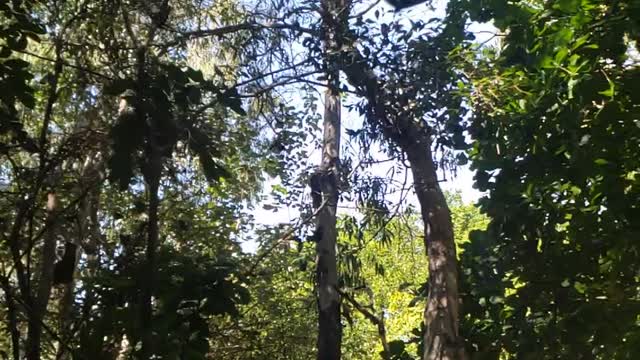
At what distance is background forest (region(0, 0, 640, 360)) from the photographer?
125 inches

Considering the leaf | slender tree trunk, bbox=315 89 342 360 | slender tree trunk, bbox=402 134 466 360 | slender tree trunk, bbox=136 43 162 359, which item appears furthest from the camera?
slender tree trunk, bbox=315 89 342 360

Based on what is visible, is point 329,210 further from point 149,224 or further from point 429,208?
point 149,224

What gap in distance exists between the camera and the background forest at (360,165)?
3.18m

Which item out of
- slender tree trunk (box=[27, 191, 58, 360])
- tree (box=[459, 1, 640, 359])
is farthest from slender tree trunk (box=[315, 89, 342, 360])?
slender tree trunk (box=[27, 191, 58, 360])

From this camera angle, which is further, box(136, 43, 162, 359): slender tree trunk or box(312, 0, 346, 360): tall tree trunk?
box(312, 0, 346, 360): tall tree trunk

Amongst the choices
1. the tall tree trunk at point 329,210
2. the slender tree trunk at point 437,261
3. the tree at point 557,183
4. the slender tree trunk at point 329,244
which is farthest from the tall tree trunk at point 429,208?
the slender tree trunk at point 329,244

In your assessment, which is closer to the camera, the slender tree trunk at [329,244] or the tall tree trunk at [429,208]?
the tall tree trunk at [429,208]

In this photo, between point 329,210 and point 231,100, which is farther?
point 329,210

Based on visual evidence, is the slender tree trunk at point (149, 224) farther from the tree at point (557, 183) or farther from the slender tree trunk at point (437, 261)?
the tree at point (557, 183)

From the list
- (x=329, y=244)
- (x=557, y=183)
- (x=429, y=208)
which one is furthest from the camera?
(x=329, y=244)

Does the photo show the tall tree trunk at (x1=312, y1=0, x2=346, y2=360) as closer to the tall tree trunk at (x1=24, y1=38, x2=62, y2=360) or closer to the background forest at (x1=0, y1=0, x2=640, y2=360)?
the background forest at (x1=0, y1=0, x2=640, y2=360)

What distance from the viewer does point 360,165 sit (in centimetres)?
501

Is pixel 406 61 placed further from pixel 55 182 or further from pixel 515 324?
pixel 55 182

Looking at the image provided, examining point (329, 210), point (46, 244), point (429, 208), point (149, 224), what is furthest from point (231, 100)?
point (329, 210)
